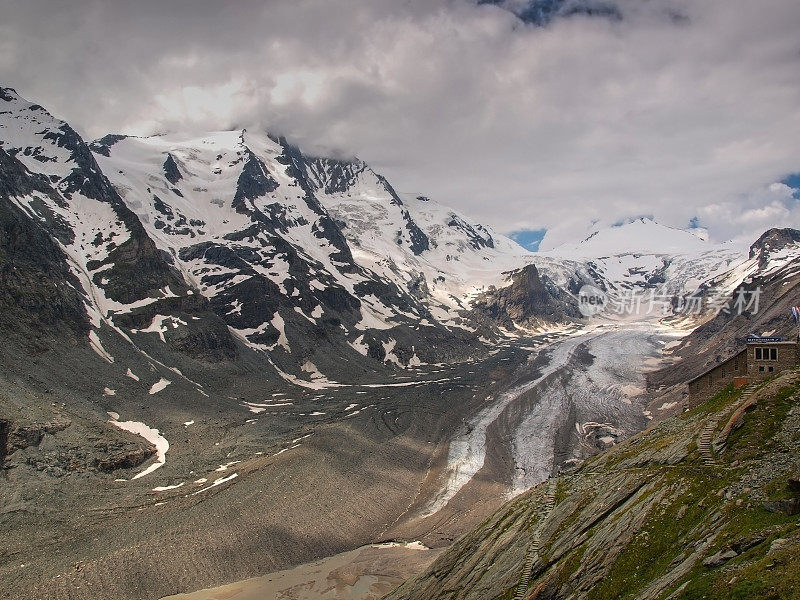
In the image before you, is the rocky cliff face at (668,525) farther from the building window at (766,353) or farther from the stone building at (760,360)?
the building window at (766,353)

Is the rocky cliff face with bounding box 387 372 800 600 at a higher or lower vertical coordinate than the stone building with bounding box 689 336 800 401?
lower

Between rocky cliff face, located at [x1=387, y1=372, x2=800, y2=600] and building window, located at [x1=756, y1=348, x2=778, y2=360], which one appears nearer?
rocky cliff face, located at [x1=387, y1=372, x2=800, y2=600]

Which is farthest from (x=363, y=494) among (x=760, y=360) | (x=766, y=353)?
(x=766, y=353)

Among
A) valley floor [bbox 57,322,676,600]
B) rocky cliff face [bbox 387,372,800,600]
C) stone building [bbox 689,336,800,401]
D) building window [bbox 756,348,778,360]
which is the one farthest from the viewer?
valley floor [bbox 57,322,676,600]

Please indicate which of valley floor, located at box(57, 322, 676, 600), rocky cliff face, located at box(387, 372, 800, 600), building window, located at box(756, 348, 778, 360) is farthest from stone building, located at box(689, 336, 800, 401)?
valley floor, located at box(57, 322, 676, 600)

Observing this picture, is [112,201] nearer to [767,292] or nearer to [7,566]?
[7,566]

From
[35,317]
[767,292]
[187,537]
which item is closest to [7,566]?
A: [187,537]

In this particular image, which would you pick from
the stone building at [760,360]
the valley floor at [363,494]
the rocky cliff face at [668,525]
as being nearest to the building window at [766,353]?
the stone building at [760,360]

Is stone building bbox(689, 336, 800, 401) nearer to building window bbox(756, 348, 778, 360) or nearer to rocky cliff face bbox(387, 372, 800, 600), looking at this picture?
building window bbox(756, 348, 778, 360)
